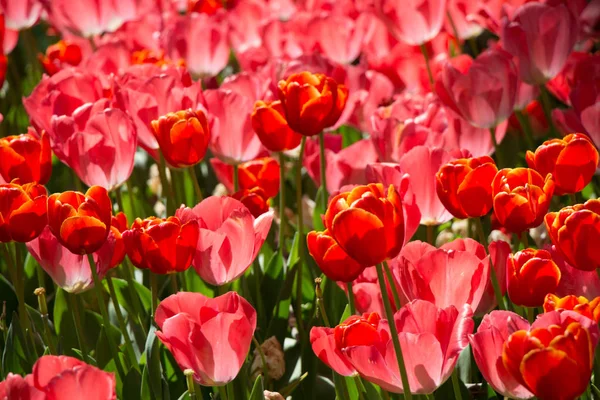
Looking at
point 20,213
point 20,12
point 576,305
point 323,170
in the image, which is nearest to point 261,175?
point 323,170

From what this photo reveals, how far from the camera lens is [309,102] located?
1596mm

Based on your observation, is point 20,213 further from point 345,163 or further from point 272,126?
point 345,163

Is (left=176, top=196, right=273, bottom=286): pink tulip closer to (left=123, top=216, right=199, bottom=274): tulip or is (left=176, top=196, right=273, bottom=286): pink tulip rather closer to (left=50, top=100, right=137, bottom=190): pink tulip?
(left=123, top=216, right=199, bottom=274): tulip

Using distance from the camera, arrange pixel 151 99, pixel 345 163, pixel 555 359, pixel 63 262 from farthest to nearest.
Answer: pixel 345 163
pixel 151 99
pixel 63 262
pixel 555 359

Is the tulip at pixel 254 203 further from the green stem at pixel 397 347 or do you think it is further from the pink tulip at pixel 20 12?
the pink tulip at pixel 20 12

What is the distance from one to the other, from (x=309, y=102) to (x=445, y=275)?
1.43ft

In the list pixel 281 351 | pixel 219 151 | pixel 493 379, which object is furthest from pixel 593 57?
pixel 493 379

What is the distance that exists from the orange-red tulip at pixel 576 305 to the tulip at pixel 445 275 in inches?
5.6

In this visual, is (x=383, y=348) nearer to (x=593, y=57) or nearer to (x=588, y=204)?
(x=588, y=204)

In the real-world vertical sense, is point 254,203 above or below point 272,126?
below

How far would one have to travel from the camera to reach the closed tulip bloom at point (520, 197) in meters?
1.33

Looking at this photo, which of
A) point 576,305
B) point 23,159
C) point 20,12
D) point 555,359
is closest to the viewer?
point 555,359

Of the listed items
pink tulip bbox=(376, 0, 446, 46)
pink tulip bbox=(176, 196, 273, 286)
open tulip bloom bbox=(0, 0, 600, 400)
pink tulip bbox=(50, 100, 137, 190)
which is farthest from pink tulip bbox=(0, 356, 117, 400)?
pink tulip bbox=(376, 0, 446, 46)

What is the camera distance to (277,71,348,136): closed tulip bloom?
160 cm
